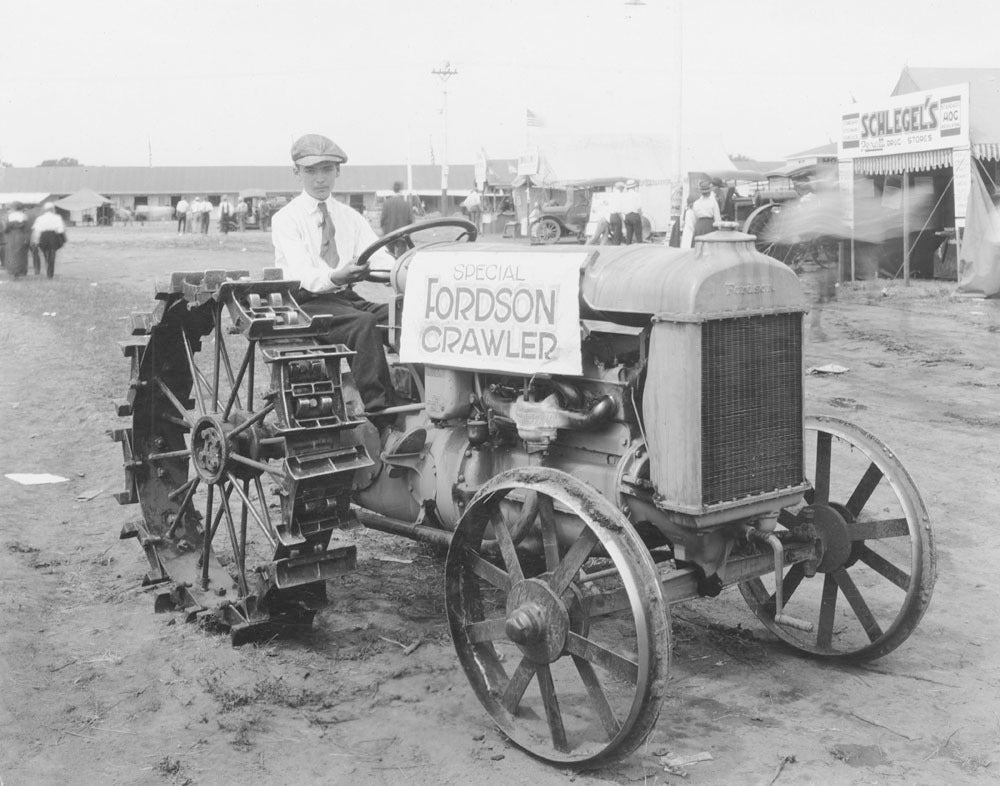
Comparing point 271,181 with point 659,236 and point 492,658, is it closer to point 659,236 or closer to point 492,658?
point 659,236

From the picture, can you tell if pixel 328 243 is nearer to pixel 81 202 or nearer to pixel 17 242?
pixel 17 242

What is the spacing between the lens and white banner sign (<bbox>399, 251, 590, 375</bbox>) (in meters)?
4.24

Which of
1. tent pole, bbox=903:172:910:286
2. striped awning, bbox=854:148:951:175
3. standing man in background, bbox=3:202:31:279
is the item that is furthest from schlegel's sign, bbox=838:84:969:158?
standing man in background, bbox=3:202:31:279

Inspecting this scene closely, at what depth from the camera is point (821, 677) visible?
466 centimetres

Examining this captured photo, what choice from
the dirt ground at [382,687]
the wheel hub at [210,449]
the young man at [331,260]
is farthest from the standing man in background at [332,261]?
the dirt ground at [382,687]

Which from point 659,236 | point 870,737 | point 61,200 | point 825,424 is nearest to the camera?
point 870,737

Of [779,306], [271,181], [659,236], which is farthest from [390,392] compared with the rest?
[271,181]

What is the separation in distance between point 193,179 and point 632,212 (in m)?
61.3

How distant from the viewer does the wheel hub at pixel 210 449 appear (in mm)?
4895

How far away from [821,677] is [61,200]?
66.5m

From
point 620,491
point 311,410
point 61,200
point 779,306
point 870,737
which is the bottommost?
point 870,737

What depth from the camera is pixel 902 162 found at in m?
18.6

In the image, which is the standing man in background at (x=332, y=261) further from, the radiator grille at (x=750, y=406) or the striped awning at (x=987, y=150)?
the striped awning at (x=987, y=150)

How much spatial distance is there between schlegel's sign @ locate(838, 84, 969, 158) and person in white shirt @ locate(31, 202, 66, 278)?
15.7m
